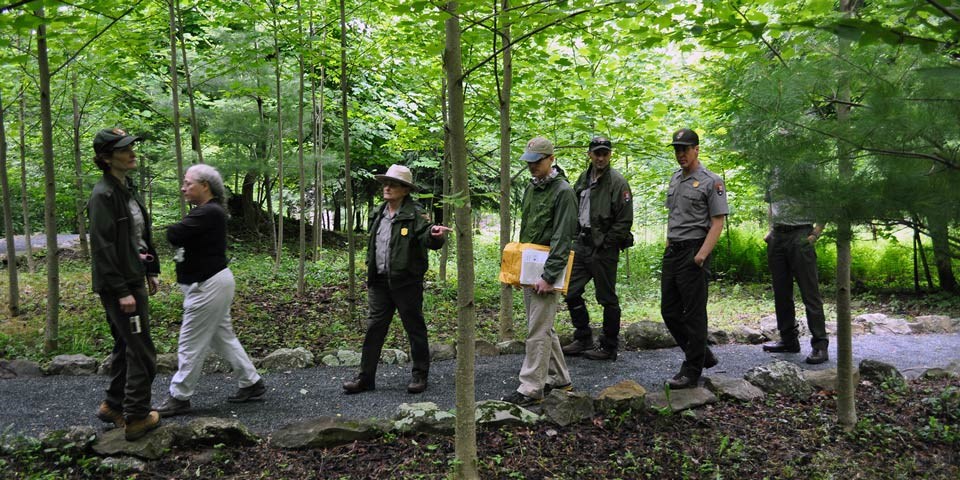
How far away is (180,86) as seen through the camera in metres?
10.2

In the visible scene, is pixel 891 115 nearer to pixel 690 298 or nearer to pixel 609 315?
pixel 690 298

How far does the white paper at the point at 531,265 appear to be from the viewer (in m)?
4.15

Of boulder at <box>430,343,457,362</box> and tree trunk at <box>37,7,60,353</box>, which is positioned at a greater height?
tree trunk at <box>37,7,60,353</box>

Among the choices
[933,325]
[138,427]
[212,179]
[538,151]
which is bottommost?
[933,325]

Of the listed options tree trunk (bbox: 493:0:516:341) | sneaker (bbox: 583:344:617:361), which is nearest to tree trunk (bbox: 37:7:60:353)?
tree trunk (bbox: 493:0:516:341)

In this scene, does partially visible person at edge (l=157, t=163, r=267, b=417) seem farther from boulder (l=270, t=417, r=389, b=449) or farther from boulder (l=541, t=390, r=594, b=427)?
boulder (l=541, t=390, r=594, b=427)

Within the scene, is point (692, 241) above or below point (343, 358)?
above

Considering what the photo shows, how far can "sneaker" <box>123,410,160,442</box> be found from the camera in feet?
11.5

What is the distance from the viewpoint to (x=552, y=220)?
167 inches

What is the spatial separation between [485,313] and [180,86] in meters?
6.74

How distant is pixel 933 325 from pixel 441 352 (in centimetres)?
678

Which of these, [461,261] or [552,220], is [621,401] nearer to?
[552,220]

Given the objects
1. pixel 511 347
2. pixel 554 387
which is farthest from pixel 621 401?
pixel 511 347

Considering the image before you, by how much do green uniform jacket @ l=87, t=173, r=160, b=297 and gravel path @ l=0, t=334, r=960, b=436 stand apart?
1.05 metres
